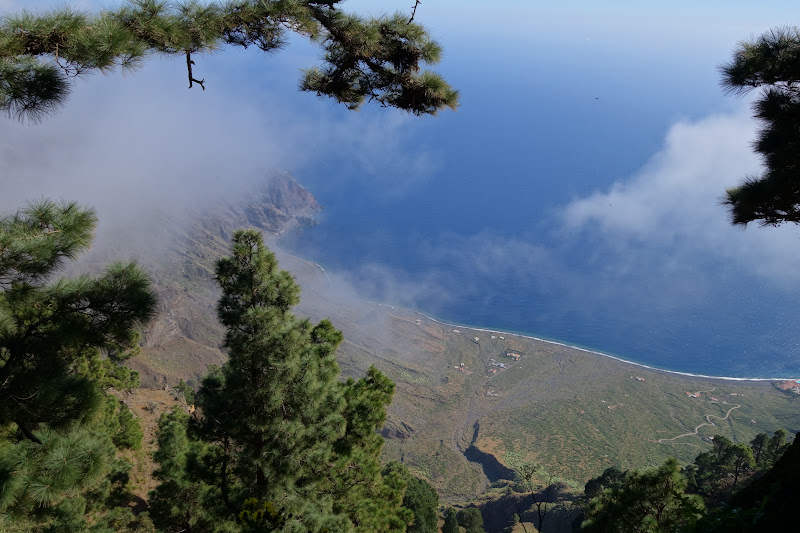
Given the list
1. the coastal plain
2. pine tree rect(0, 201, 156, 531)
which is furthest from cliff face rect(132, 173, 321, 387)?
pine tree rect(0, 201, 156, 531)

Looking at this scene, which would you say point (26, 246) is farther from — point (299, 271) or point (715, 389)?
point (299, 271)

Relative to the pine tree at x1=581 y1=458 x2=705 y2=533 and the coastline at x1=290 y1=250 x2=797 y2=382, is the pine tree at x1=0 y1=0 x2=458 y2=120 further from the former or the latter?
the coastline at x1=290 y1=250 x2=797 y2=382

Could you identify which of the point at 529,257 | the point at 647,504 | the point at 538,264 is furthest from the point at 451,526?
the point at 529,257

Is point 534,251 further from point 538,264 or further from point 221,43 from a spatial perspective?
point 221,43

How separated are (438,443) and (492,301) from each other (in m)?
45.5

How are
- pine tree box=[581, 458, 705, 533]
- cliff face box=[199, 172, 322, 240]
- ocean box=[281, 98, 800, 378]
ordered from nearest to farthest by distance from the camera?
pine tree box=[581, 458, 705, 533] < ocean box=[281, 98, 800, 378] < cliff face box=[199, 172, 322, 240]

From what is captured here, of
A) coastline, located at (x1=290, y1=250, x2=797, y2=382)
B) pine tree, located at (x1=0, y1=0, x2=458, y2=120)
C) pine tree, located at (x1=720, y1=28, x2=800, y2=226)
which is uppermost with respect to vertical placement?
coastline, located at (x1=290, y1=250, x2=797, y2=382)

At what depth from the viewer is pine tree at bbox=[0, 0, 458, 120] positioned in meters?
4.06

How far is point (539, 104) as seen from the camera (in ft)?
641

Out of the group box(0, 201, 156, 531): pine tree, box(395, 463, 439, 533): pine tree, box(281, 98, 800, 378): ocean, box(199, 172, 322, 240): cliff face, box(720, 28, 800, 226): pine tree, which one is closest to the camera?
box(0, 201, 156, 531): pine tree

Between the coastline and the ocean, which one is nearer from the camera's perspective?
the coastline

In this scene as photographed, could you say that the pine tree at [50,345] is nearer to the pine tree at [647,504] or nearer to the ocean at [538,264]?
the pine tree at [647,504]

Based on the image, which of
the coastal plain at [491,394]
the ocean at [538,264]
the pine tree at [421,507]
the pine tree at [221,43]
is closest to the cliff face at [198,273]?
the coastal plain at [491,394]

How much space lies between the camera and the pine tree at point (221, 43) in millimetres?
4062
